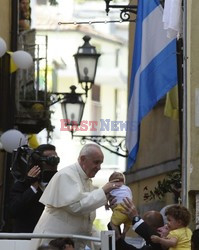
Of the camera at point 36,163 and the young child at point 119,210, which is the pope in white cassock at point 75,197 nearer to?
the young child at point 119,210

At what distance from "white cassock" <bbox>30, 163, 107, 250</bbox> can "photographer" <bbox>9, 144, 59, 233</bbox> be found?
0.96m

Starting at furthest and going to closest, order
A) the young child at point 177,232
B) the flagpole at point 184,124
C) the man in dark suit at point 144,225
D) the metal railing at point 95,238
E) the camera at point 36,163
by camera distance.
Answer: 1. the camera at point 36,163
2. the flagpole at point 184,124
3. the man in dark suit at point 144,225
4. the young child at point 177,232
5. the metal railing at point 95,238

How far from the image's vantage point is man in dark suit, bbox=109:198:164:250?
9.90m

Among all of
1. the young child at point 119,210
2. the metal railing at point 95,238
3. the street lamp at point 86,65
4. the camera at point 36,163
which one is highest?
the street lamp at point 86,65

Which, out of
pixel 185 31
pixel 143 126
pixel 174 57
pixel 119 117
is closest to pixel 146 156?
pixel 143 126

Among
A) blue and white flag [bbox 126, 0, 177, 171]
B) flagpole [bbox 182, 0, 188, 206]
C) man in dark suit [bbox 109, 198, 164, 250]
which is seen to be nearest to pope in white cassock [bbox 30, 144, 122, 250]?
man in dark suit [bbox 109, 198, 164, 250]

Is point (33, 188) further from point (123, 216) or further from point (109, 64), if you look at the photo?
point (109, 64)

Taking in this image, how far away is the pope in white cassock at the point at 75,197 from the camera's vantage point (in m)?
10.4

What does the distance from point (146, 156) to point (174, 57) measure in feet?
30.1

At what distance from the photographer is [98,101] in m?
62.2

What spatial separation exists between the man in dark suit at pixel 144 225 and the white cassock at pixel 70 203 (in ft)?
1.05

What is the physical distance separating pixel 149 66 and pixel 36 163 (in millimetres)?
1841

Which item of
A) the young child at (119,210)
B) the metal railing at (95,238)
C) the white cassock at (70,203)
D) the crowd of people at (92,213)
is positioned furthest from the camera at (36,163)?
the metal railing at (95,238)

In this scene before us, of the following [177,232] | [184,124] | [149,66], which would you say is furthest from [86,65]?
[177,232]
